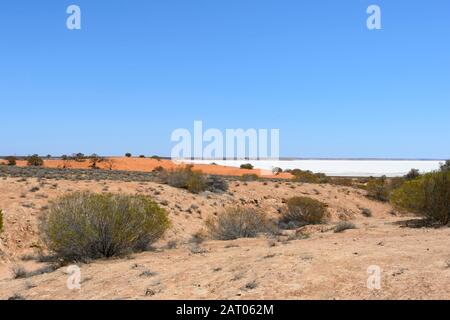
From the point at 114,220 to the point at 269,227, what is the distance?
7904mm

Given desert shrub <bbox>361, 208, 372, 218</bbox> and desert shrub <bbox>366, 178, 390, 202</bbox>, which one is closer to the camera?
desert shrub <bbox>361, 208, 372, 218</bbox>

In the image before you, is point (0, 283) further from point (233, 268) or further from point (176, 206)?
point (176, 206)

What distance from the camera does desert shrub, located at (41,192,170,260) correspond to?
12.1 metres

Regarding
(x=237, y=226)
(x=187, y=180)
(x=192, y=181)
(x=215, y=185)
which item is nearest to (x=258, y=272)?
(x=237, y=226)

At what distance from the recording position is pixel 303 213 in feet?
82.3

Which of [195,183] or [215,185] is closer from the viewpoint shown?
[195,183]

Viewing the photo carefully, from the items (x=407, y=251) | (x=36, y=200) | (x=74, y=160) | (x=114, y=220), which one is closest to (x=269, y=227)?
(x=114, y=220)

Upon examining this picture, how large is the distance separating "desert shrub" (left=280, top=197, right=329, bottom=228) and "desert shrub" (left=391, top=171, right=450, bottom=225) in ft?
20.8

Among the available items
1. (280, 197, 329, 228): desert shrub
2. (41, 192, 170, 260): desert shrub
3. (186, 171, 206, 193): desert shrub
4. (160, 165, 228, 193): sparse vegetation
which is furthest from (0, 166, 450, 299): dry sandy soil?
(160, 165, 228, 193): sparse vegetation

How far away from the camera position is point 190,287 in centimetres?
821

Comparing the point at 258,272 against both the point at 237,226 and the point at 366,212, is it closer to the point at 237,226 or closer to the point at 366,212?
the point at 237,226

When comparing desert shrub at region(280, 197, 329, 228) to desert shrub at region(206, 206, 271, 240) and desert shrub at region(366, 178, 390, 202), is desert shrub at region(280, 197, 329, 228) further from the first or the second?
desert shrub at region(366, 178, 390, 202)

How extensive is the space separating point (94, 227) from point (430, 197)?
11986 mm

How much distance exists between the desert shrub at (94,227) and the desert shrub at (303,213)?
40.6ft
